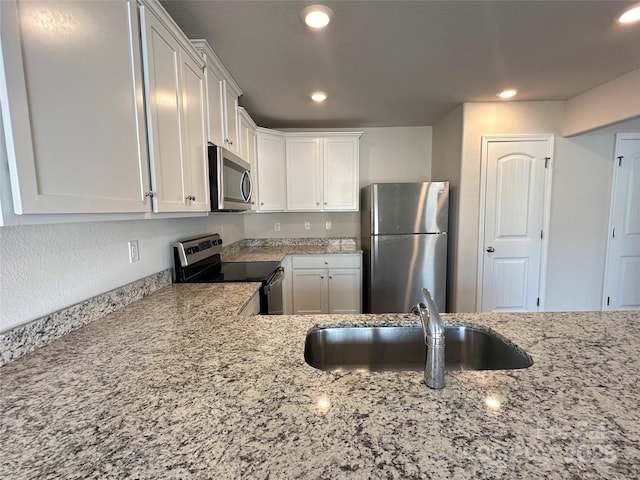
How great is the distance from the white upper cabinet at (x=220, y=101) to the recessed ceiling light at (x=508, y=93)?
2.36m

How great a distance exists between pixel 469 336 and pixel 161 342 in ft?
3.70

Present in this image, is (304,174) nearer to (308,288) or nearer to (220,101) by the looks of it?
(308,288)

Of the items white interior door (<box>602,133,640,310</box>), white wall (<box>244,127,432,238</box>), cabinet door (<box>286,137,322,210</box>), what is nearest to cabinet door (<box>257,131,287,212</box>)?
cabinet door (<box>286,137,322,210</box>)

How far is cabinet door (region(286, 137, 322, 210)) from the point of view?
333cm

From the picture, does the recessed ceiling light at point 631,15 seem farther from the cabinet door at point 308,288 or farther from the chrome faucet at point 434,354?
the cabinet door at point 308,288

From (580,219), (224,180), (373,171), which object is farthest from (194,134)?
(580,219)

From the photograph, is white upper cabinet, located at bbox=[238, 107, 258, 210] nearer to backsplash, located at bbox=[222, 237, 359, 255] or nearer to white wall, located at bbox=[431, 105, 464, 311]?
backsplash, located at bbox=[222, 237, 359, 255]

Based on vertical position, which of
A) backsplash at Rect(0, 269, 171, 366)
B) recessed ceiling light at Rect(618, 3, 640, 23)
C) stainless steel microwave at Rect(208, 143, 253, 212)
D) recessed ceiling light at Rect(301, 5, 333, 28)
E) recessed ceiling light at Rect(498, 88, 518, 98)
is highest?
recessed ceiling light at Rect(498, 88, 518, 98)

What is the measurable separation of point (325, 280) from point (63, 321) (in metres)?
2.34

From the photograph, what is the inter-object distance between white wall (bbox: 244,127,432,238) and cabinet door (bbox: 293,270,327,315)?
0.76m

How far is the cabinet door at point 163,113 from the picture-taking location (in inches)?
44.8

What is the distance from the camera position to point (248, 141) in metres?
2.82

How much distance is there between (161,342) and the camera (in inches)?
37.7

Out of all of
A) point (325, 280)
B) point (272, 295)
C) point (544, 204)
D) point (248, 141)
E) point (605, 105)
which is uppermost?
point (605, 105)
